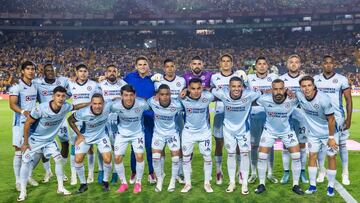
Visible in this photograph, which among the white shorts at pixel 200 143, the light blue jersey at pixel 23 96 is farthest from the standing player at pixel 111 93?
the white shorts at pixel 200 143

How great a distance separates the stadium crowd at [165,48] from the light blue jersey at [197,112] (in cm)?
3294

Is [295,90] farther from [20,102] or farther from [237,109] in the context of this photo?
[20,102]

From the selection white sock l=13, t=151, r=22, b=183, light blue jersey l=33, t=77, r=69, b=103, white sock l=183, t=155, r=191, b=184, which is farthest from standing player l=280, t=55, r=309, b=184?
white sock l=13, t=151, r=22, b=183

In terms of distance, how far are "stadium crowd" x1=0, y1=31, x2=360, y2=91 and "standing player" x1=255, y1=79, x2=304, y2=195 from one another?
109 ft

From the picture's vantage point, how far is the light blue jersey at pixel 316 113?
6.34 metres

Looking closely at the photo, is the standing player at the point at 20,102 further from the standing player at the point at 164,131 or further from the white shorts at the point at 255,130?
the white shorts at the point at 255,130

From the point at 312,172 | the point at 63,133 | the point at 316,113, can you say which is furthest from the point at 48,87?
the point at 312,172

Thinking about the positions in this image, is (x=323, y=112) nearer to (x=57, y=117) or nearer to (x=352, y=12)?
(x=57, y=117)

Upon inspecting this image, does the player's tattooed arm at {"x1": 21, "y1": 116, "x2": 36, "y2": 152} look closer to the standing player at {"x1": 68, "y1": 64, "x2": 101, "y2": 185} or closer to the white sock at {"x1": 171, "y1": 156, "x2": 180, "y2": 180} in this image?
the standing player at {"x1": 68, "y1": 64, "x2": 101, "y2": 185}

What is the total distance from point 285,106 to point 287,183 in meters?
1.55

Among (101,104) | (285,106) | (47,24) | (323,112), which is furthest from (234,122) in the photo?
(47,24)

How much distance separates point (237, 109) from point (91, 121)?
2.48m

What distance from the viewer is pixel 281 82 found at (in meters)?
6.48

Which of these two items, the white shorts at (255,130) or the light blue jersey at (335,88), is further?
the white shorts at (255,130)
